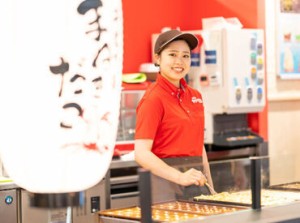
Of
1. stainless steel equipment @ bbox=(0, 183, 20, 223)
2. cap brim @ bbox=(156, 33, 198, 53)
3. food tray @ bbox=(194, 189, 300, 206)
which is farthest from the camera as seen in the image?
stainless steel equipment @ bbox=(0, 183, 20, 223)

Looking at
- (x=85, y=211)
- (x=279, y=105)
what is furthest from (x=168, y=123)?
(x=279, y=105)

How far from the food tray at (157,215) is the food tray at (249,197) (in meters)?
0.28

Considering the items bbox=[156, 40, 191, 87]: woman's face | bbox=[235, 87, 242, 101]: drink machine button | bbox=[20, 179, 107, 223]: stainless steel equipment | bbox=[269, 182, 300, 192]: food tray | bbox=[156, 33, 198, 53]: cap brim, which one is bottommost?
bbox=[20, 179, 107, 223]: stainless steel equipment

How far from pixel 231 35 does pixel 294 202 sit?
3861mm

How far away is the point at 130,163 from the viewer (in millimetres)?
5867

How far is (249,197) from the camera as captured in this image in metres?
3.02

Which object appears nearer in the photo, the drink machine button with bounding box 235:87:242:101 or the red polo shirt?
the red polo shirt

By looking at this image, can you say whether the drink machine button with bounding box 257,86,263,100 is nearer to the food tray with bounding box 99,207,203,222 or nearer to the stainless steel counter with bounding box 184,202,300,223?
the food tray with bounding box 99,207,203,222

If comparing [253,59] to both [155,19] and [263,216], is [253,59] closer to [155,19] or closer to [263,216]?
[155,19]

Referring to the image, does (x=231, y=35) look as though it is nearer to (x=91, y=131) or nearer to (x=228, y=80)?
(x=228, y=80)

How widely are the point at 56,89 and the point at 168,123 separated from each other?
82.0 inches

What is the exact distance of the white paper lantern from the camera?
147 centimetres

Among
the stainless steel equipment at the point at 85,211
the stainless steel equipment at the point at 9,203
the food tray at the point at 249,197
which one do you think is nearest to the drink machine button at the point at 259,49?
the stainless steel equipment at the point at 85,211

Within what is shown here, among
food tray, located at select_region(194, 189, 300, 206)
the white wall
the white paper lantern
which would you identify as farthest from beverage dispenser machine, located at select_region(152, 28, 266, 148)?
the white paper lantern
